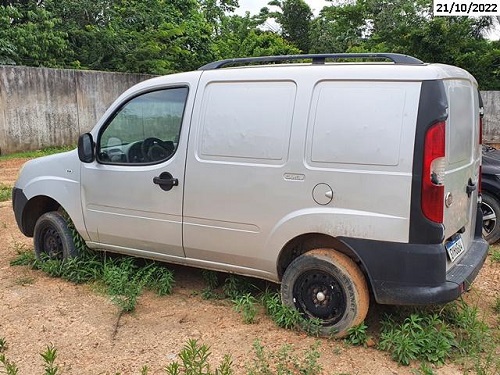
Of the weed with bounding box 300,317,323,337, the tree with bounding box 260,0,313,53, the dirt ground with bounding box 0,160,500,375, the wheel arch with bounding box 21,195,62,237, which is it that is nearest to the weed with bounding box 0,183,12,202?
the wheel arch with bounding box 21,195,62,237

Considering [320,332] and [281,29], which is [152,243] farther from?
[281,29]

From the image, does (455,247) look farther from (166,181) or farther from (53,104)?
(53,104)

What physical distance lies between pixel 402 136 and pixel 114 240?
2.57m

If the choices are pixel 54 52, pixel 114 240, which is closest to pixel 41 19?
pixel 54 52

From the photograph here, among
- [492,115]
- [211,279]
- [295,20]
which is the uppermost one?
[295,20]

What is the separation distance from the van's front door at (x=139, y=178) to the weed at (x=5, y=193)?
14.6 ft

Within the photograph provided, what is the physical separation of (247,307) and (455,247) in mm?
1536

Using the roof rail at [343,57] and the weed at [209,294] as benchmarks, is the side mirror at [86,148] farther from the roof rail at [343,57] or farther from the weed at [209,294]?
the weed at [209,294]

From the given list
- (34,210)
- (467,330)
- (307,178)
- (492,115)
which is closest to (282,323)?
(307,178)

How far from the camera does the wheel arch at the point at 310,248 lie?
3424 millimetres

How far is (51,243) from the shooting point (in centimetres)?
494

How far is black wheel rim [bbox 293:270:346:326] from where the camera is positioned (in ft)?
11.4

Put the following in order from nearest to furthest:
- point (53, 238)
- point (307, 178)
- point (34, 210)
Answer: point (307, 178) < point (53, 238) < point (34, 210)

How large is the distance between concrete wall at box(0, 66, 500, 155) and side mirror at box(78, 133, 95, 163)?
378 inches
